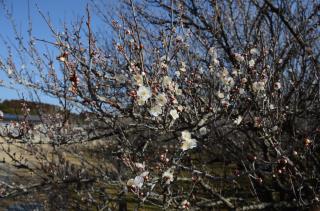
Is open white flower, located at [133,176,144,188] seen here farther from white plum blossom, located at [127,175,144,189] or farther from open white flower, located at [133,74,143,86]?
open white flower, located at [133,74,143,86]

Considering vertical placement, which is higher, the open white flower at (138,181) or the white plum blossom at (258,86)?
the white plum blossom at (258,86)

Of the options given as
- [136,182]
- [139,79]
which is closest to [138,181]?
[136,182]

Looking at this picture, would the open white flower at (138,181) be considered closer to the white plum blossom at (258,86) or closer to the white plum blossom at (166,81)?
the white plum blossom at (166,81)

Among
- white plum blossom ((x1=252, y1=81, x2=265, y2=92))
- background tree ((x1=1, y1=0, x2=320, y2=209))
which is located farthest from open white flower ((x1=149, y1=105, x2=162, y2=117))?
white plum blossom ((x1=252, y1=81, x2=265, y2=92))

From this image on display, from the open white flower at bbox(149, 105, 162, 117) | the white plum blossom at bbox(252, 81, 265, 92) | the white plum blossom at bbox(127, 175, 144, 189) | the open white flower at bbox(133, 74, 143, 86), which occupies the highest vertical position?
the white plum blossom at bbox(252, 81, 265, 92)

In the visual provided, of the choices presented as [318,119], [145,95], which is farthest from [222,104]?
[318,119]

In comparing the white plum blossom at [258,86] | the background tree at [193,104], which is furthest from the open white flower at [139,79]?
the white plum blossom at [258,86]

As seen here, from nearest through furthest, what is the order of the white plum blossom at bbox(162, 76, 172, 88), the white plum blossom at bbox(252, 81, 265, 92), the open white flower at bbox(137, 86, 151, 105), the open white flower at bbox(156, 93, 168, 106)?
the open white flower at bbox(137, 86, 151, 105) → the open white flower at bbox(156, 93, 168, 106) → the white plum blossom at bbox(162, 76, 172, 88) → the white plum blossom at bbox(252, 81, 265, 92)

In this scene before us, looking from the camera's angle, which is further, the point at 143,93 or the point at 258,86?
the point at 258,86

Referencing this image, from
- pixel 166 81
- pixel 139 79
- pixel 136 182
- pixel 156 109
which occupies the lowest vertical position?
pixel 136 182

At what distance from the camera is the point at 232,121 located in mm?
4504

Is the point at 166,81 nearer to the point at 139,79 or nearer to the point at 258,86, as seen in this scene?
the point at 139,79

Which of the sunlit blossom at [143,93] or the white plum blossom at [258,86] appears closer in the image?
the sunlit blossom at [143,93]

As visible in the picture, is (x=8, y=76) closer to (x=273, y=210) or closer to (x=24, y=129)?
(x=24, y=129)
